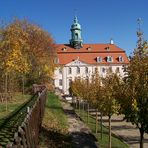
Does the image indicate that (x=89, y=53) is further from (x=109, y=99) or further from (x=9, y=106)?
(x=109, y=99)

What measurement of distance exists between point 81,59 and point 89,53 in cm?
264

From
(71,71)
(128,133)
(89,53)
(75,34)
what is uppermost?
(75,34)

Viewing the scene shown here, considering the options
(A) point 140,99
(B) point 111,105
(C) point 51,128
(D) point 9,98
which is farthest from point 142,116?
(D) point 9,98

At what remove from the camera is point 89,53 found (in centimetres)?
9162

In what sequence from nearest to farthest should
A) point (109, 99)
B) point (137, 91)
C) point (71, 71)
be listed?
point (137, 91)
point (109, 99)
point (71, 71)

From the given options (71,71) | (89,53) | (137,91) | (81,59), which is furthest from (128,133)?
(89,53)

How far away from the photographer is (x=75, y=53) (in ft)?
299

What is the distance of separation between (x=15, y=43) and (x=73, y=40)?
226 ft

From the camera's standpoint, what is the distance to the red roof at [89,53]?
90.2 m

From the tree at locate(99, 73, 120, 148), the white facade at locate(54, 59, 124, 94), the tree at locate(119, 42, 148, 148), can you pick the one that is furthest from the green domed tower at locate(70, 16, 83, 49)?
the tree at locate(119, 42, 148, 148)

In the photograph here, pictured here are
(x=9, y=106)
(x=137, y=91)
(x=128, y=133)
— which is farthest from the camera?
(x=128, y=133)

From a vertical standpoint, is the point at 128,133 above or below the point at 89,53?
below

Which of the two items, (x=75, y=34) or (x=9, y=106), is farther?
(x=75, y=34)

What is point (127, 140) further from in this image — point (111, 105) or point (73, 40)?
point (73, 40)
